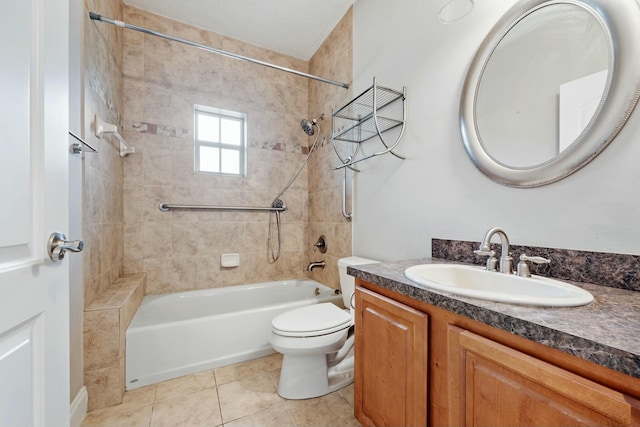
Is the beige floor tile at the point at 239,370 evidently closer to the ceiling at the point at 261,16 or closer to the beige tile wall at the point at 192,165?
the beige tile wall at the point at 192,165

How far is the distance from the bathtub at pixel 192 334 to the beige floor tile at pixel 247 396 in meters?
0.25

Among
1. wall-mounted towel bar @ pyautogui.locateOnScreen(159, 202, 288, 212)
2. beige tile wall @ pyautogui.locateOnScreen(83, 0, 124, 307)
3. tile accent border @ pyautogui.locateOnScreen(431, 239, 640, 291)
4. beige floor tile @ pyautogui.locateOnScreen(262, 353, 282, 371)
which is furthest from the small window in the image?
tile accent border @ pyautogui.locateOnScreen(431, 239, 640, 291)

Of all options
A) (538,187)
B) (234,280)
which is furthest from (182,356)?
(538,187)

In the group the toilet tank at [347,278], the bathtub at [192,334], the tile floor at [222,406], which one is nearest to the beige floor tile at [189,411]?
the tile floor at [222,406]

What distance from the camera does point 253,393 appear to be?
145cm

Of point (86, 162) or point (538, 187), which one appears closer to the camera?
point (538, 187)

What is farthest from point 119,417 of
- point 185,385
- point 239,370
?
point 239,370

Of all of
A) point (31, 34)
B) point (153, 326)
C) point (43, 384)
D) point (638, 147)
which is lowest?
point (153, 326)

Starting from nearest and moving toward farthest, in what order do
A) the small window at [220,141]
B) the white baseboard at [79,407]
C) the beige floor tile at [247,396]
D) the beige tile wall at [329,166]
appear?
the white baseboard at [79,407], the beige floor tile at [247,396], the beige tile wall at [329,166], the small window at [220,141]

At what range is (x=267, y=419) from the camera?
1.25m

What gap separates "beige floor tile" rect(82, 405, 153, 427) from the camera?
123 centimetres

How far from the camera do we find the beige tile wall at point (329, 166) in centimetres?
213

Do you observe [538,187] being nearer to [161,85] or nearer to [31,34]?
[31,34]

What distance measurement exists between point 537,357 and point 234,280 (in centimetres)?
237
